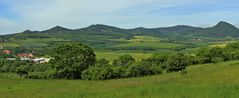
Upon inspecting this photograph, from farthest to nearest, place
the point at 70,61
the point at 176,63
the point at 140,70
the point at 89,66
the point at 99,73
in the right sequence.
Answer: the point at 176,63
the point at 89,66
the point at 70,61
the point at 140,70
the point at 99,73

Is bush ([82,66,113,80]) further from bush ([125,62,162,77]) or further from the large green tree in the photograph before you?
the large green tree

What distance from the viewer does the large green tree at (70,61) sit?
277ft

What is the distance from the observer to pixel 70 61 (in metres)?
84.2

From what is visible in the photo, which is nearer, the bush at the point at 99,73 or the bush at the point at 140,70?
the bush at the point at 99,73

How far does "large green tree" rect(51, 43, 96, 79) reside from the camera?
84.4 metres

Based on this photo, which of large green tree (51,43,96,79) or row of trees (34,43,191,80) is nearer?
row of trees (34,43,191,80)

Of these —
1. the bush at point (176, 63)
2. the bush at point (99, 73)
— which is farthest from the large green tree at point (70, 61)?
the bush at point (176, 63)

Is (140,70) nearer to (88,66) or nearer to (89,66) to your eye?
(89,66)

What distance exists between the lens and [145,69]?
8244 cm

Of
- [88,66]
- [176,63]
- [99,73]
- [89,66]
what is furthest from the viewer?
[176,63]

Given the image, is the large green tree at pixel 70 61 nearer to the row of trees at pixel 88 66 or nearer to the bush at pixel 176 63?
the row of trees at pixel 88 66

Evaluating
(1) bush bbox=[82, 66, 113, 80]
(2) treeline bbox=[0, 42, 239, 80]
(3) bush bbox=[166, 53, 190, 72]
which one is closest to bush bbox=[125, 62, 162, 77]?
(2) treeline bbox=[0, 42, 239, 80]

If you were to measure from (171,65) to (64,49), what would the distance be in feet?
79.0

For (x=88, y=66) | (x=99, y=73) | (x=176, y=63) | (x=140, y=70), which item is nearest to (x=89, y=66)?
(x=88, y=66)
